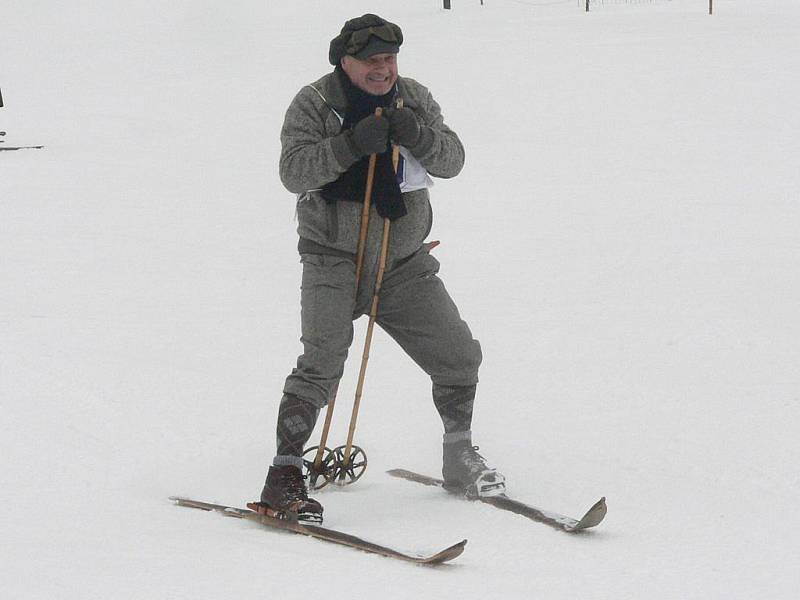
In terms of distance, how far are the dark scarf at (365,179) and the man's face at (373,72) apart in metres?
0.03

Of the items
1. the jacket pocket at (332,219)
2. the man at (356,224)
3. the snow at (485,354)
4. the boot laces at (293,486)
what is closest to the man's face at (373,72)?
the man at (356,224)

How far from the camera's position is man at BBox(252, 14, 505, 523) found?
4.13 metres

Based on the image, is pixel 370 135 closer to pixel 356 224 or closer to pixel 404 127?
pixel 404 127

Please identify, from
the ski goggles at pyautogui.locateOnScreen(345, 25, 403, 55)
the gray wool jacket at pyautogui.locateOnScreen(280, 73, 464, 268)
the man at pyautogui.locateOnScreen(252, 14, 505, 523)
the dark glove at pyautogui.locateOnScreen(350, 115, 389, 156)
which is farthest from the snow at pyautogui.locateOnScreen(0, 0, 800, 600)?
the ski goggles at pyautogui.locateOnScreen(345, 25, 403, 55)

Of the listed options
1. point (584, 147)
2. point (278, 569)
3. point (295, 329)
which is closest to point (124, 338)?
point (295, 329)

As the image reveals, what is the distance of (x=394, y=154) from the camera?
14.1 feet

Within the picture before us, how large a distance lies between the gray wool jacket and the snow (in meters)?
1.05

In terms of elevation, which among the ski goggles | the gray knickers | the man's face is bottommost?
the gray knickers

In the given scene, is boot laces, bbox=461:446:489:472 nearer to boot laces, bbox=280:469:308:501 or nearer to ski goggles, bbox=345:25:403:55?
boot laces, bbox=280:469:308:501

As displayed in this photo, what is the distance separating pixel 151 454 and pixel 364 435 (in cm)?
108

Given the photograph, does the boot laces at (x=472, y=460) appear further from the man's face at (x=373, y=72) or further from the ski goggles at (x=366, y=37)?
the ski goggles at (x=366, y=37)

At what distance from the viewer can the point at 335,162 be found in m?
4.11

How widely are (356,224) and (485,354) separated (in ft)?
10.0

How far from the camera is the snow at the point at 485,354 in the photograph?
3648 mm
